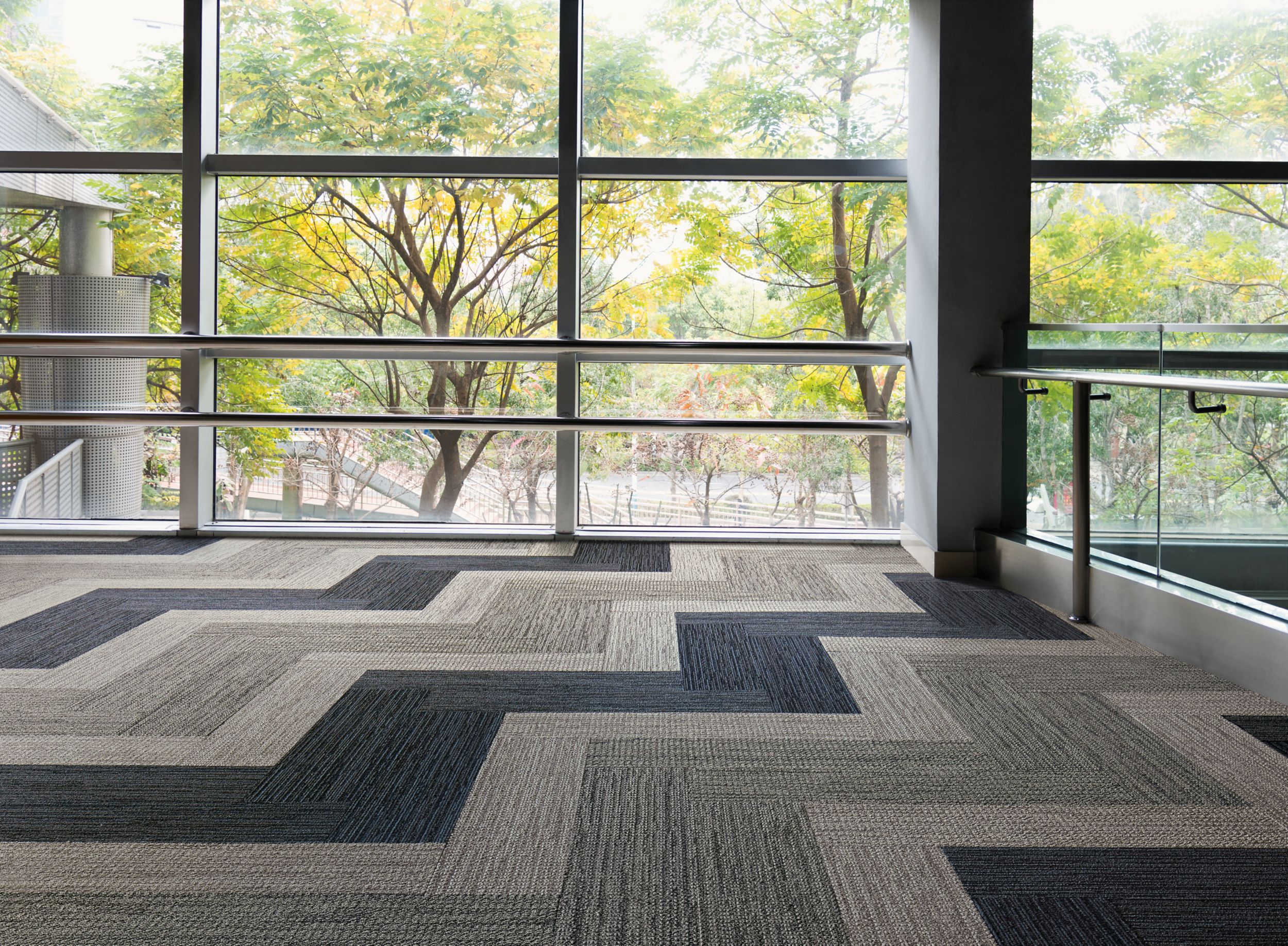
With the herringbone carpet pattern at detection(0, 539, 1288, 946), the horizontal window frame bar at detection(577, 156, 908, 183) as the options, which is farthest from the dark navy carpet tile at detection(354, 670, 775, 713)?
the horizontal window frame bar at detection(577, 156, 908, 183)

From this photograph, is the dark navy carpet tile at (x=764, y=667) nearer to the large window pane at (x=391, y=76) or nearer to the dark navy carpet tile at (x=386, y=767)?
the dark navy carpet tile at (x=386, y=767)

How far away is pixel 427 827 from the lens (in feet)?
4.26

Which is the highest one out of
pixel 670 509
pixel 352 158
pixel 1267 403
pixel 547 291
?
pixel 352 158

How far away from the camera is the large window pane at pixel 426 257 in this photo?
3691mm

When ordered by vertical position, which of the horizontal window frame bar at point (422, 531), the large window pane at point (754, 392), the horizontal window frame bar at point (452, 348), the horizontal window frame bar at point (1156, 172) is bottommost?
the horizontal window frame bar at point (422, 531)

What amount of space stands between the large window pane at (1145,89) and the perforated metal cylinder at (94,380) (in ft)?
12.6

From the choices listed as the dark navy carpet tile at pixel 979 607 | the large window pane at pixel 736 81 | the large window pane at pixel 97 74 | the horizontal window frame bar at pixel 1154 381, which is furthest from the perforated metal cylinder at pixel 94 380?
the horizontal window frame bar at pixel 1154 381

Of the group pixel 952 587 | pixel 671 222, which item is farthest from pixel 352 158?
pixel 952 587

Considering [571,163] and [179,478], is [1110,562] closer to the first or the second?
[571,163]

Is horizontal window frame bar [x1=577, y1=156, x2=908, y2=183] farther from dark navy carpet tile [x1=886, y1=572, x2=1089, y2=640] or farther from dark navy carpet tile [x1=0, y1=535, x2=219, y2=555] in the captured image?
dark navy carpet tile [x1=0, y1=535, x2=219, y2=555]

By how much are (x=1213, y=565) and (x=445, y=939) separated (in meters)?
1.94

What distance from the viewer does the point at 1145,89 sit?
355 centimetres

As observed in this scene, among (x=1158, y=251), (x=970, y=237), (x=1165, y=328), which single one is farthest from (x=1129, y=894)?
(x=1158, y=251)

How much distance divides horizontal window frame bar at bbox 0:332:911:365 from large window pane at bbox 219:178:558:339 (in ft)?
0.31
